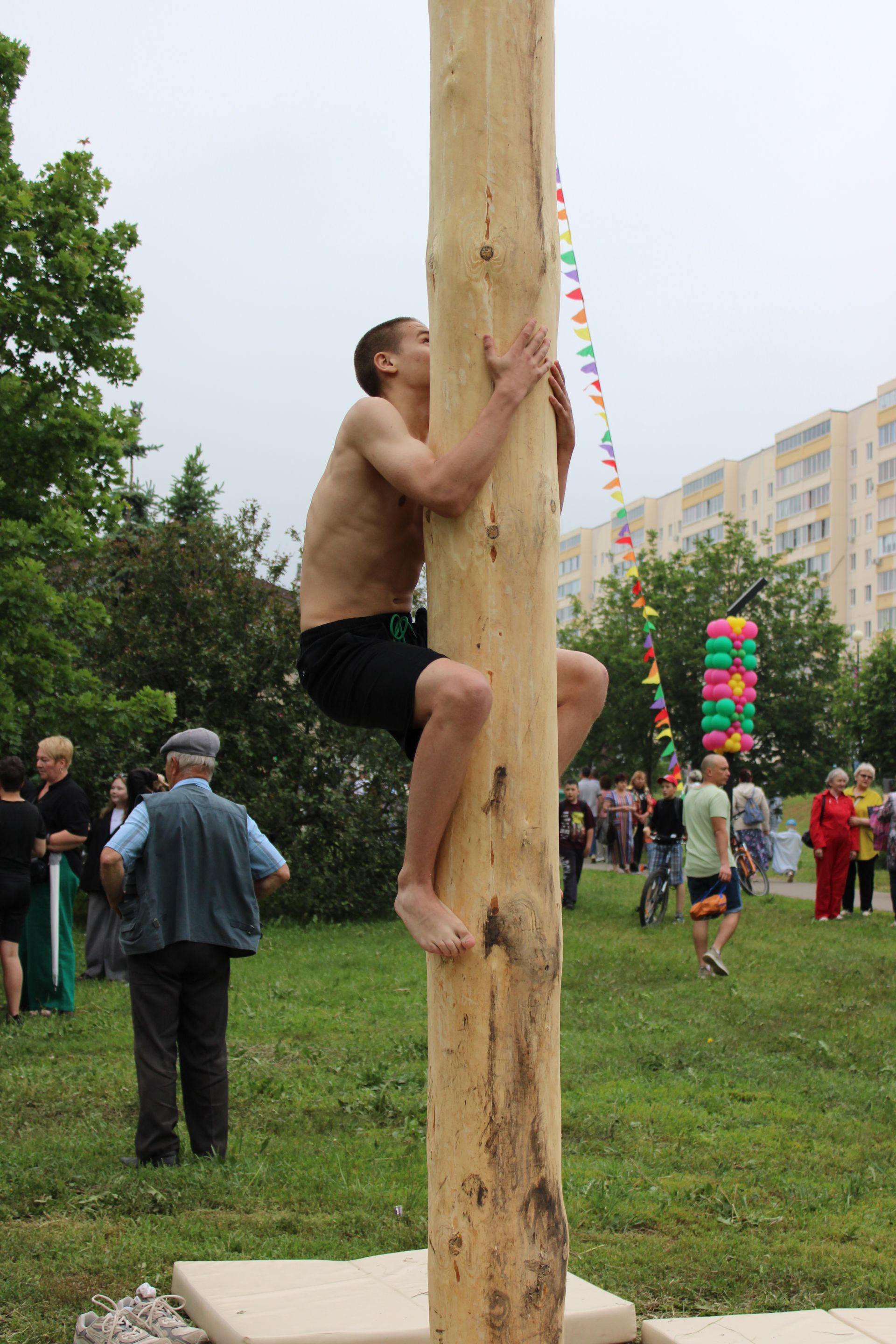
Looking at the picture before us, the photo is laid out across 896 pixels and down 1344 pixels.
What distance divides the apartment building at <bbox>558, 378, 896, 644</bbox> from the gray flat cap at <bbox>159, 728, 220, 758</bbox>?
5837 centimetres

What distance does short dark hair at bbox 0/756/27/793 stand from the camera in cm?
928

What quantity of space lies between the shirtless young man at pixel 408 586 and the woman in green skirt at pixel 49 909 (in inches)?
289

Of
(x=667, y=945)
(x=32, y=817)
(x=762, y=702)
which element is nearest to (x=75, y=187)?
(x=32, y=817)

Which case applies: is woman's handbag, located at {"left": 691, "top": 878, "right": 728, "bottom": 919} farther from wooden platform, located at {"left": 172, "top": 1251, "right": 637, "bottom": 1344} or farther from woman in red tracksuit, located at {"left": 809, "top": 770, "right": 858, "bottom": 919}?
wooden platform, located at {"left": 172, "top": 1251, "right": 637, "bottom": 1344}

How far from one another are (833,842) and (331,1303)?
43.7ft

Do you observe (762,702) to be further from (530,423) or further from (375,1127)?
(530,423)

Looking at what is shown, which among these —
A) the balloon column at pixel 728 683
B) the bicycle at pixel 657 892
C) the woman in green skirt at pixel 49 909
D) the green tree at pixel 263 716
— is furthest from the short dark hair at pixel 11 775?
the balloon column at pixel 728 683

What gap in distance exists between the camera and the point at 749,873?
19.4 m

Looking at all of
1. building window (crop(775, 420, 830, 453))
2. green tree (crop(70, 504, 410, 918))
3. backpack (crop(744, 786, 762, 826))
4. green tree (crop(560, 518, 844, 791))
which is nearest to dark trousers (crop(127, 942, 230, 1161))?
green tree (crop(70, 504, 410, 918))

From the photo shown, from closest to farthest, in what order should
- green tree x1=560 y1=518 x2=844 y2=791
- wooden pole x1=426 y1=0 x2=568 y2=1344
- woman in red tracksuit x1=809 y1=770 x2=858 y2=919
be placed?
wooden pole x1=426 y1=0 x2=568 y2=1344
woman in red tracksuit x1=809 y1=770 x2=858 y2=919
green tree x1=560 y1=518 x2=844 y2=791

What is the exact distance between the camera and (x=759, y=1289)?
15.2 feet

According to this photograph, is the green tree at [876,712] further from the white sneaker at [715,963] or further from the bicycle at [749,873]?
the white sneaker at [715,963]

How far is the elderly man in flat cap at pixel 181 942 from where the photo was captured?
6160 millimetres

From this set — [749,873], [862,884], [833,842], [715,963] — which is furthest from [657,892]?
[715,963]
